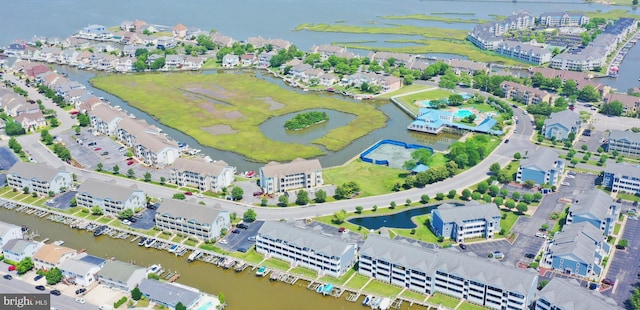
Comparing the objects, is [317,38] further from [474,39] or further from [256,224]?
[256,224]

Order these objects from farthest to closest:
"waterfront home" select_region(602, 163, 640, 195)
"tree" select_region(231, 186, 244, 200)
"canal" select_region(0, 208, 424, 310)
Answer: "waterfront home" select_region(602, 163, 640, 195) → "tree" select_region(231, 186, 244, 200) → "canal" select_region(0, 208, 424, 310)

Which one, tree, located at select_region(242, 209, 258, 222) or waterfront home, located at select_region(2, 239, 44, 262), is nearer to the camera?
waterfront home, located at select_region(2, 239, 44, 262)

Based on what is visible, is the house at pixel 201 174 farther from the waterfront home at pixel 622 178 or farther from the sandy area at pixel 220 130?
the waterfront home at pixel 622 178

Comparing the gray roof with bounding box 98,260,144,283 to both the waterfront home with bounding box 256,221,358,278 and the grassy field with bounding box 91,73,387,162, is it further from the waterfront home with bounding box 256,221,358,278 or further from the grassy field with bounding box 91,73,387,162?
the grassy field with bounding box 91,73,387,162

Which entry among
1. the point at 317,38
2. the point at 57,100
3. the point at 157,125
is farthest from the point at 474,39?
the point at 57,100

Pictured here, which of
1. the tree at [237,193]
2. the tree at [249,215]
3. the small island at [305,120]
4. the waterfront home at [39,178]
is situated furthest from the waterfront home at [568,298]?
the waterfront home at [39,178]

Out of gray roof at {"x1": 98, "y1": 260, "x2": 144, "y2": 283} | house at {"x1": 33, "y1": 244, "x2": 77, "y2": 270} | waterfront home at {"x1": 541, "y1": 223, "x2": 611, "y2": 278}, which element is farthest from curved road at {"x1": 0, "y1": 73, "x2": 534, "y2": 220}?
waterfront home at {"x1": 541, "y1": 223, "x2": 611, "y2": 278}
